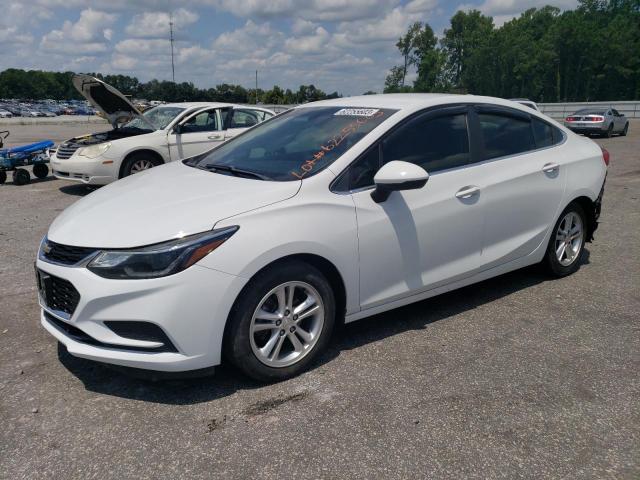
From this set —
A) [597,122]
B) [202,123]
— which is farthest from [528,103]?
[597,122]

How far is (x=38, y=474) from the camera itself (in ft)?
8.16

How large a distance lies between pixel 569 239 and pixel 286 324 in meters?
3.06

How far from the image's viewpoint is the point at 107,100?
33.6 ft

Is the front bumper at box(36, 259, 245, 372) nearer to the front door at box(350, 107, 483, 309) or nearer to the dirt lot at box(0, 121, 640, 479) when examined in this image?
the dirt lot at box(0, 121, 640, 479)

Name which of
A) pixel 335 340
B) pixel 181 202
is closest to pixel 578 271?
pixel 335 340

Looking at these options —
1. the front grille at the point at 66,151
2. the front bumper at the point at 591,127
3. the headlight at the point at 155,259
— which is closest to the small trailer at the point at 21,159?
the front grille at the point at 66,151

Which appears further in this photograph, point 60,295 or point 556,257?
point 556,257

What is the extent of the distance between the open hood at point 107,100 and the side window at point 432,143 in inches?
282

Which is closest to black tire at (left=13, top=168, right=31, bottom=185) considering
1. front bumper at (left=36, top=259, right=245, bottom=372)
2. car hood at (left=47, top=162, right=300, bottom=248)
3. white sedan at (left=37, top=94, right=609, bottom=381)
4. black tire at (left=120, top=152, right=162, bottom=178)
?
black tire at (left=120, top=152, right=162, bottom=178)

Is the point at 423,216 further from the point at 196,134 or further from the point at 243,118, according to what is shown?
the point at 243,118

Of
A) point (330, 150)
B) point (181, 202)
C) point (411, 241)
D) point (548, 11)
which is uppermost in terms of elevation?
point (548, 11)

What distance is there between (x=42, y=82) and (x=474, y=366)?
16611cm

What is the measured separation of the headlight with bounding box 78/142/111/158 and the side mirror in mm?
7273

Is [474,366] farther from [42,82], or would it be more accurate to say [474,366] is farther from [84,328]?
[42,82]
